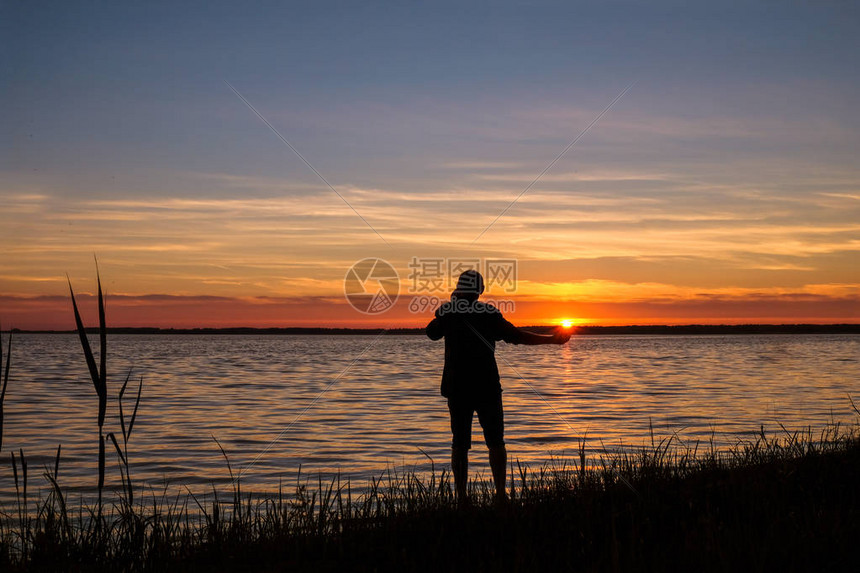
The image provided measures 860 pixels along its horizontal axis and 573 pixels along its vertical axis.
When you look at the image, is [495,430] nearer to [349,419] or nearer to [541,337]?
[541,337]

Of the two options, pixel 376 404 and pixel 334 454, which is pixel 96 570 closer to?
pixel 334 454

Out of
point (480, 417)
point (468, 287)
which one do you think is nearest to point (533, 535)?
point (480, 417)

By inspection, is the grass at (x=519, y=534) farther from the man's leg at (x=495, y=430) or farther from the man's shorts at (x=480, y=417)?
the man's shorts at (x=480, y=417)

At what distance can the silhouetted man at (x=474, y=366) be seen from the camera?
24.9 ft

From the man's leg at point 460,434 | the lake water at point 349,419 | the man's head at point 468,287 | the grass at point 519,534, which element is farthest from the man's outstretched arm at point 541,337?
the lake water at point 349,419

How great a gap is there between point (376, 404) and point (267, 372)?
18059 millimetres

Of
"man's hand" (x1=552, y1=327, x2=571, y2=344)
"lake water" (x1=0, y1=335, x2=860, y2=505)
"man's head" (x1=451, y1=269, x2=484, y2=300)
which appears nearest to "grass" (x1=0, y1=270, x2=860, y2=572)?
"man's hand" (x1=552, y1=327, x2=571, y2=344)

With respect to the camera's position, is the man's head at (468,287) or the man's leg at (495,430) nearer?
the man's leg at (495,430)

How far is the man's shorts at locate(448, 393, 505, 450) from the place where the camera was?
7.60 metres

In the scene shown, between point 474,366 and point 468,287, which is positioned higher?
point 468,287

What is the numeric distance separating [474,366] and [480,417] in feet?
1.71

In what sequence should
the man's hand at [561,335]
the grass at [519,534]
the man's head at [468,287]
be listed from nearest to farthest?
the grass at [519,534] < the man's hand at [561,335] < the man's head at [468,287]

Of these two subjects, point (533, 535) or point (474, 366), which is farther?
point (474, 366)

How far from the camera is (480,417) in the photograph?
769 cm
